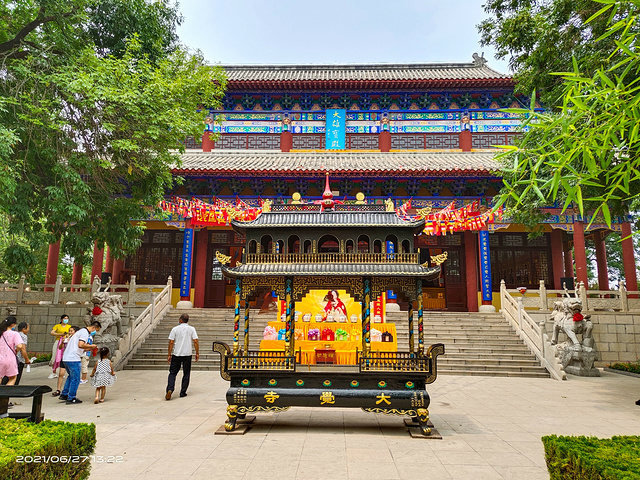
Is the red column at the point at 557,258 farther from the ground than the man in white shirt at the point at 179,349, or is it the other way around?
the red column at the point at 557,258

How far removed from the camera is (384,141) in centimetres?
1709

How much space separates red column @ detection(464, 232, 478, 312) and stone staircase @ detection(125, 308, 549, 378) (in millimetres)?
1036

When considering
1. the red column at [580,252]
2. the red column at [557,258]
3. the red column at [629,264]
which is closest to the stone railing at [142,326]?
the red column at [580,252]

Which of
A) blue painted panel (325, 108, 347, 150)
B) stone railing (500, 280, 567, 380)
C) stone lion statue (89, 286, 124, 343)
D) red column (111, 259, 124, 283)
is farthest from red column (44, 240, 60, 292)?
stone railing (500, 280, 567, 380)

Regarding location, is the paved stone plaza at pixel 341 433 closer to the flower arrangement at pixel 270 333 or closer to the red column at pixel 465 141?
the flower arrangement at pixel 270 333

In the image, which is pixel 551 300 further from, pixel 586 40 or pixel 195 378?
pixel 195 378

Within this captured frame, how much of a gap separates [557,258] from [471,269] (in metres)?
4.01

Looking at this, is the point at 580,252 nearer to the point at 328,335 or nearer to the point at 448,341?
the point at 448,341

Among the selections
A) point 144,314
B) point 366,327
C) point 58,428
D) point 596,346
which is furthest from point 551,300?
point 58,428

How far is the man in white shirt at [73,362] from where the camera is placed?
7137 millimetres

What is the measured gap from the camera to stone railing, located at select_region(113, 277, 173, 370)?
10.7 meters

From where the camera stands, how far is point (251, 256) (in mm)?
6648

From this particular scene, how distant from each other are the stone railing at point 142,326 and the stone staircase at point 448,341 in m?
0.18

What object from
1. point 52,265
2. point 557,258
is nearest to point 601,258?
point 557,258
